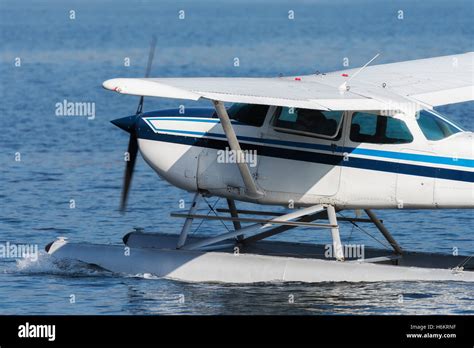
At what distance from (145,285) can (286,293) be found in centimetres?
193

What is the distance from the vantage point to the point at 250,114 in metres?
17.2

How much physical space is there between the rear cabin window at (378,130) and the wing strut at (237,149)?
4.68 ft

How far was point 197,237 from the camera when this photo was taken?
18953mm

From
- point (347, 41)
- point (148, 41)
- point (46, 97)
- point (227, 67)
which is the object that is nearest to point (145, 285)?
point (46, 97)

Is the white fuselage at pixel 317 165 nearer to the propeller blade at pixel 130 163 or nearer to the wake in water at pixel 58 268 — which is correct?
the propeller blade at pixel 130 163

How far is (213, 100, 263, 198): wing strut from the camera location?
52.9 ft

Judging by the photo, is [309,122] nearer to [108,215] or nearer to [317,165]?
[317,165]

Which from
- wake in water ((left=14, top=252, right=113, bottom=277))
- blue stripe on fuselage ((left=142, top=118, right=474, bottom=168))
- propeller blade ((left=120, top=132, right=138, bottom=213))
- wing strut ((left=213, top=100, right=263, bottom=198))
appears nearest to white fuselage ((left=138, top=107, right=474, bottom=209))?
blue stripe on fuselage ((left=142, top=118, right=474, bottom=168))

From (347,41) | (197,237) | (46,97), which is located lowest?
(197,237)

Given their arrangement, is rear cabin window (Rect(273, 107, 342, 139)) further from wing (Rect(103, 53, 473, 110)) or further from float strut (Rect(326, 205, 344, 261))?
float strut (Rect(326, 205, 344, 261))

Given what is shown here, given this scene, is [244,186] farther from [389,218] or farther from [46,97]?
[46,97]

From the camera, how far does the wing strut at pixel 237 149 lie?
1612cm

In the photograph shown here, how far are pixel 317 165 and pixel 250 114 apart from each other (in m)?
1.14

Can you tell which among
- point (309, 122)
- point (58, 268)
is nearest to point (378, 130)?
point (309, 122)
